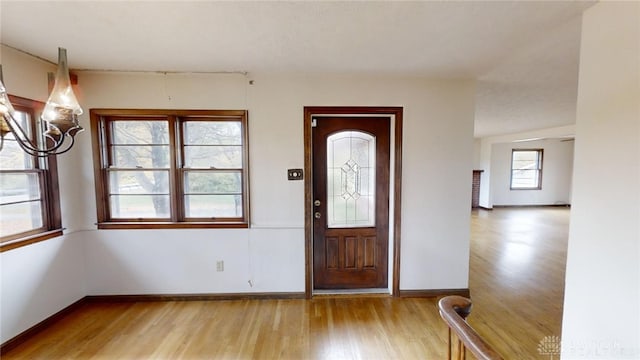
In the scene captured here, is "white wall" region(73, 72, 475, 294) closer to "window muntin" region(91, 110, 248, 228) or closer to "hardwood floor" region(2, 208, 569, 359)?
"window muntin" region(91, 110, 248, 228)

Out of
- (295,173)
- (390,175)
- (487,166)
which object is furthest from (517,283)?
(487,166)

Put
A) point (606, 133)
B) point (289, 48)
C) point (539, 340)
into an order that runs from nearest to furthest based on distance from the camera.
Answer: point (606, 133)
point (289, 48)
point (539, 340)

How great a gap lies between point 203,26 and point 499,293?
386 cm

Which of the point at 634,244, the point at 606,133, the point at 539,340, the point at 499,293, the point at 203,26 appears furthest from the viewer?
the point at 499,293

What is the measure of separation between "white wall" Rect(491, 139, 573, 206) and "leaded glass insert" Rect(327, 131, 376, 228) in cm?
718

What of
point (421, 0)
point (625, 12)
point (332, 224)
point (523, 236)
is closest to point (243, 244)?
point (332, 224)

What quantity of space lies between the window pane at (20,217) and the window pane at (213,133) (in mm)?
1395

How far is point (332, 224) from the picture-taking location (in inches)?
123

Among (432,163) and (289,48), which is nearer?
(289,48)

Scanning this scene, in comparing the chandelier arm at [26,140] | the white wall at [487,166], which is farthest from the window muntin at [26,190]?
the white wall at [487,166]

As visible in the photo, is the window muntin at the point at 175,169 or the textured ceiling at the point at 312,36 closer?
the textured ceiling at the point at 312,36

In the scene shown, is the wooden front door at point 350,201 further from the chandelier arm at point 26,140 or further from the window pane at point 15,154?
Answer: the window pane at point 15,154

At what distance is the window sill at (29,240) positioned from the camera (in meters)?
2.14

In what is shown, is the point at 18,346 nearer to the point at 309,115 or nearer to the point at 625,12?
the point at 309,115
